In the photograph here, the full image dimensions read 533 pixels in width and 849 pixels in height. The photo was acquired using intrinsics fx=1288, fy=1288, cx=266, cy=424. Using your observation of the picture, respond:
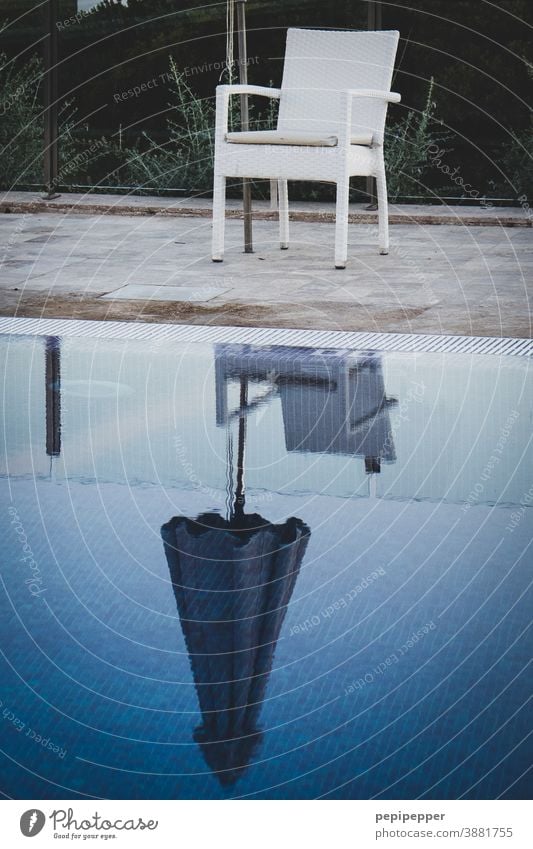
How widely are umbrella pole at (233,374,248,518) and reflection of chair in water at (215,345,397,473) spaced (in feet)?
0.12

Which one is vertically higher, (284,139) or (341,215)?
(284,139)

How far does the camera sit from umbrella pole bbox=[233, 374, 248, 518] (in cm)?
231

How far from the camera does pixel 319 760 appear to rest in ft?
4.65

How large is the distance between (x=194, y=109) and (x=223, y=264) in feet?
8.54

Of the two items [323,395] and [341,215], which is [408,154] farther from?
[323,395]

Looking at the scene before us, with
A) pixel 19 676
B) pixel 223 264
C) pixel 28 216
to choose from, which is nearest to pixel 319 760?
pixel 19 676

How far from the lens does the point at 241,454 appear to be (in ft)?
8.77

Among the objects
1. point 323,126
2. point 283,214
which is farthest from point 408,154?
point 283,214

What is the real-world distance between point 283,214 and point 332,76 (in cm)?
67

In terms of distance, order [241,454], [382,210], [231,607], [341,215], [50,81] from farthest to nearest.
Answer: [50,81]
[382,210]
[341,215]
[241,454]
[231,607]

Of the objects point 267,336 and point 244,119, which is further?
point 244,119

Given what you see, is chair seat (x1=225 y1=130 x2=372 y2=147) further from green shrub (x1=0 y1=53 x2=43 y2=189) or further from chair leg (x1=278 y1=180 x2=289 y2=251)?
green shrub (x1=0 y1=53 x2=43 y2=189)

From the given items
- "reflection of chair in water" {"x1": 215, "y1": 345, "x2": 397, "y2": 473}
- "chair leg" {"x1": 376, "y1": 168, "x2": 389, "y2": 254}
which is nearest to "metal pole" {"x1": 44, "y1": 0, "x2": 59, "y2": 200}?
"chair leg" {"x1": 376, "y1": 168, "x2": 389, "y2": 254}
